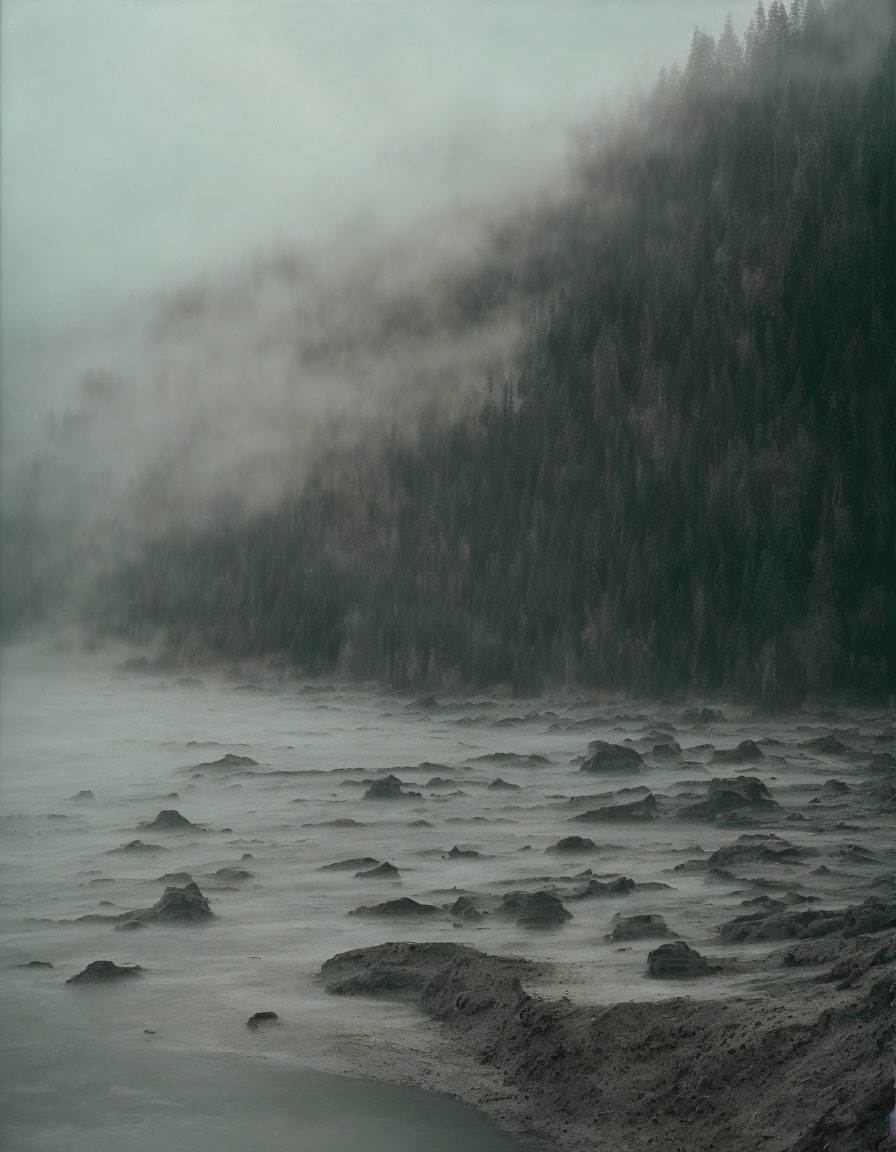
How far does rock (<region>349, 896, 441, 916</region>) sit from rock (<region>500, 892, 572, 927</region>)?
1.26 m

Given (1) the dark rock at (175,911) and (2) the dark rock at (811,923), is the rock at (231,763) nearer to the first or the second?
(1) the dark rock at (175,911)

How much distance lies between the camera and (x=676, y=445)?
106188 millimetres

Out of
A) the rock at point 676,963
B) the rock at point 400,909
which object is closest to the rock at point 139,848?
the rock at point 400,909

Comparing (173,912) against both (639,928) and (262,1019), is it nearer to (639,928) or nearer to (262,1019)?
(262,1019)

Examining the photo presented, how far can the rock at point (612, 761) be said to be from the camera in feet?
167

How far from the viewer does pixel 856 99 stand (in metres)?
108

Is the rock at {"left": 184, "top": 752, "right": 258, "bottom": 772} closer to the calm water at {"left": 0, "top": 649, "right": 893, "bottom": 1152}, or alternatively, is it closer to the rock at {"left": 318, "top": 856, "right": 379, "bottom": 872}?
the calm water at {"left": 0, "top": 649, "right": 893, "bottom": 1152}

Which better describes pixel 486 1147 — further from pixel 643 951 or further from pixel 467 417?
pixel 467 417

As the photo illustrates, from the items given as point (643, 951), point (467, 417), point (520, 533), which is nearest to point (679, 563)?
point (520, 533)

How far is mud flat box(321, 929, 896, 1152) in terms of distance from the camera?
35.1ft

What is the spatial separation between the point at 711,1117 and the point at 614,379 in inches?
4185

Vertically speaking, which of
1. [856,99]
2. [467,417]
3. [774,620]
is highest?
[856,99]

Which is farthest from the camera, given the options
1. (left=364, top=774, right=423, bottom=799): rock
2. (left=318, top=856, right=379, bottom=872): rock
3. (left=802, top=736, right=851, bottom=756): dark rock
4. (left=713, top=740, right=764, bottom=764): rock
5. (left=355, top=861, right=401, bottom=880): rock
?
(left=802, top=736, right=851, bottom=756): dark rock

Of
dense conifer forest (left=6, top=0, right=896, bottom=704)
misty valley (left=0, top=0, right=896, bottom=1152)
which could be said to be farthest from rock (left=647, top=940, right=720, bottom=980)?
dense conifer forest (left=6, top=0, right=896, bottom=704)
